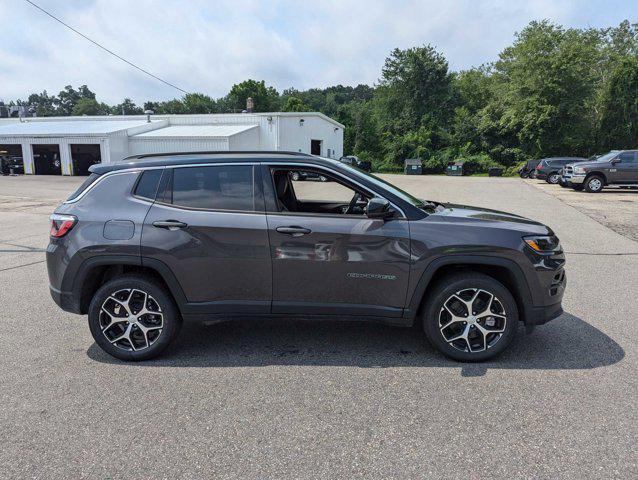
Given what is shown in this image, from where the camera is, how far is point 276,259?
377 cm

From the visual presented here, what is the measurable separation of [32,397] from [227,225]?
1.95 metres

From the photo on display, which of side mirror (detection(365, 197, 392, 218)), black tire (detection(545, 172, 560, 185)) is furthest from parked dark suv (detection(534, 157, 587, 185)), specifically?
side mirror (detection(365, 197, 392, 218))

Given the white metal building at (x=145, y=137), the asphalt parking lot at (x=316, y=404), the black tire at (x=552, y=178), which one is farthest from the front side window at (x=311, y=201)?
the black tire at (x=552, y=178)

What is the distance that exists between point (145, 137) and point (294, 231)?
31471 millimetres

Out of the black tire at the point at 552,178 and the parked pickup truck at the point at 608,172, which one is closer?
the parked pickup truck at the point at 608,172

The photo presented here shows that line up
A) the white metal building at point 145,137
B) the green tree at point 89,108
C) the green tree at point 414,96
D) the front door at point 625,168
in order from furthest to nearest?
the green tree at point 89,108, the green tree at point 414,96, the white metal building at point 145,137, the front door at point 625,168

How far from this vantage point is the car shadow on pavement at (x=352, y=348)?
151 inches

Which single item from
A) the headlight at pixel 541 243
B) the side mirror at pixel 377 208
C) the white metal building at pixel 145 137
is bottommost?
the headlight at pixel 541 243

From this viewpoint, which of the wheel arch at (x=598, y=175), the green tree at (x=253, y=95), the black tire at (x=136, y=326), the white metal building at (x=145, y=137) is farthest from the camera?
the green tree at (x=253, y=95)

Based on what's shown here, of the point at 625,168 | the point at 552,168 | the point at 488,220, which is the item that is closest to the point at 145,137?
the point at 552,168

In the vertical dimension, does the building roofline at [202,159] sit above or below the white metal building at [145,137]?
below

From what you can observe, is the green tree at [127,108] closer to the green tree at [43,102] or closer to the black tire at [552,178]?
the green tree at [43,102]

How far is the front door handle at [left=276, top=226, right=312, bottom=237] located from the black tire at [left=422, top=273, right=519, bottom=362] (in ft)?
4.04

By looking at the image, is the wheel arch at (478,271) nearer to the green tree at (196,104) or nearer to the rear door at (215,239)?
the rear door at (215,239)
